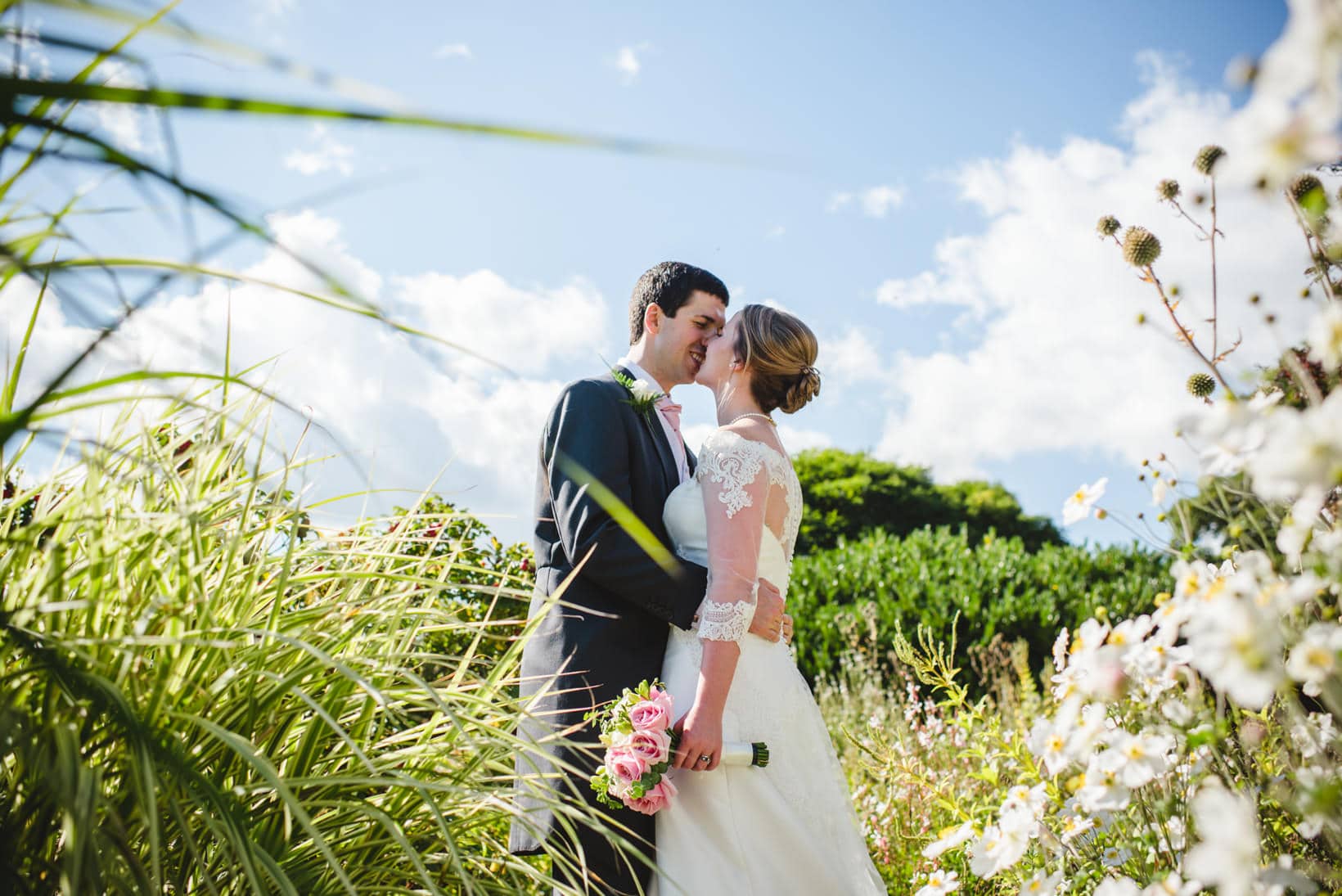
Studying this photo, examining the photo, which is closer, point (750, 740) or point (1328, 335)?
point (1328, 335)

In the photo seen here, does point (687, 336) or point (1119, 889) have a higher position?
point (687, 336)

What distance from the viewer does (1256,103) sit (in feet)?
2.51

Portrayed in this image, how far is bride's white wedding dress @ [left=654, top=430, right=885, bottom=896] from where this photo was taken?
2529 millimetres

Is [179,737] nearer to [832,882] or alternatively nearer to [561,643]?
[561,643]

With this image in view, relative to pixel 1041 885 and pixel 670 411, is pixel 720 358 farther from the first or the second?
pixel 1041 885

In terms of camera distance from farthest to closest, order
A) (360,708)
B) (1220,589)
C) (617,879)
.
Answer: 1. (617,879)
2. (360,708)
3. (1220,589)

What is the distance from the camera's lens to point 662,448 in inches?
131

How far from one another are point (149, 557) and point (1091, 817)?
1.89 meters

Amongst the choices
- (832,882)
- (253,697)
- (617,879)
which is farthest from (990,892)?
(253,697)

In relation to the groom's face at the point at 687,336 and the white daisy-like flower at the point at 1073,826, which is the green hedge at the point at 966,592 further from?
the white daisy-like flower at the point at 1073,826

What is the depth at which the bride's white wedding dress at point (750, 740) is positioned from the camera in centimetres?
253

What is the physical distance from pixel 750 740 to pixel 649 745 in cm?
46

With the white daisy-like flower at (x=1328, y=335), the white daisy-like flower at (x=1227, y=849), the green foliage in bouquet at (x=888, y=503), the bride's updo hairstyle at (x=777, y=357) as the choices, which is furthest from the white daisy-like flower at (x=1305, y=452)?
the green foliage in bouquet at (x=888, y=503)

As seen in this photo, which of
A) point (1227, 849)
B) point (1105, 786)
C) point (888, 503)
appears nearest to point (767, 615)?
point (1105, 786)
